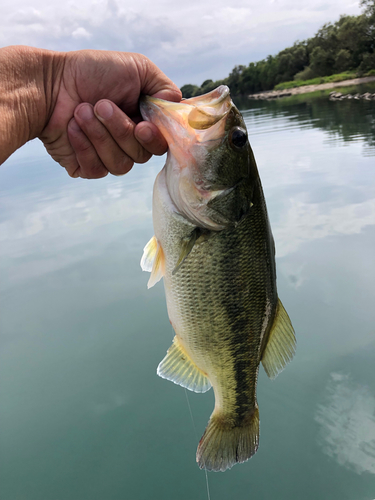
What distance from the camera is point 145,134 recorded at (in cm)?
191

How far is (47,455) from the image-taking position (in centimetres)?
374

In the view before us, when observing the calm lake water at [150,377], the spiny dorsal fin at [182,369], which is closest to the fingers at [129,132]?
the spiny dorsal fin at [182,369]

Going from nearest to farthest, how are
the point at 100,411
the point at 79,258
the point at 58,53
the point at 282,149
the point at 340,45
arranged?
the point at 58,53
the point at 100,411
the point at 79,258
the point at 282,149
the point at 340,45

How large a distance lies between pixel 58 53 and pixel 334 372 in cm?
421

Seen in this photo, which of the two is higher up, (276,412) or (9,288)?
(9,288)

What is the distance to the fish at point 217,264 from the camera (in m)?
1.70

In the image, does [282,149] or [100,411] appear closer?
[100,411]

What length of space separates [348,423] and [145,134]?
3.52 m

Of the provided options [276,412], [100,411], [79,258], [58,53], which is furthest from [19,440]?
[79,258]

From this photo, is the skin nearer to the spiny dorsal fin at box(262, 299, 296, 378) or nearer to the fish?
the fish

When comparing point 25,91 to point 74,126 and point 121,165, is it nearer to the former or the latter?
point 74,126

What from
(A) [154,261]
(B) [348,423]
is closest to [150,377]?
(B) [348,423]

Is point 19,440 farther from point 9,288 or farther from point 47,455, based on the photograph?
point 9,288

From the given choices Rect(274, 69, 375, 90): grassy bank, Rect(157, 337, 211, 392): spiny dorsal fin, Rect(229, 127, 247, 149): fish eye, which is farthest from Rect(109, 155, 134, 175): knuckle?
Rect(274, 69, 375, 90): grassy bank
